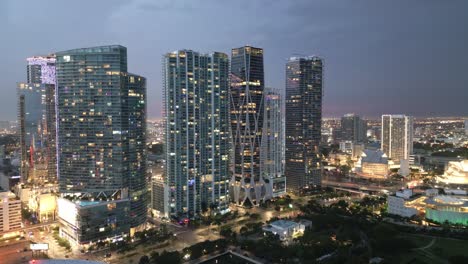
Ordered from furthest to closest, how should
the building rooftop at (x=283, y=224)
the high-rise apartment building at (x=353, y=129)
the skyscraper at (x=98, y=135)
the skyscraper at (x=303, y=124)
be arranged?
the high-rise apartment building at (x=353, y=129)
the skyscraper at (x=303, y=124)
the skyscraper at (x=98, y=135)
the building rooftop at (x=283, y=224)

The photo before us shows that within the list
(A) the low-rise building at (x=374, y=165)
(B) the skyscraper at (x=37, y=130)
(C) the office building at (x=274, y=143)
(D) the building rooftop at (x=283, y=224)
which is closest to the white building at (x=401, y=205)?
(D) the building rooftop at (x=283, y=224)

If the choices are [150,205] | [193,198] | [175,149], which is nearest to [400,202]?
[193,198]

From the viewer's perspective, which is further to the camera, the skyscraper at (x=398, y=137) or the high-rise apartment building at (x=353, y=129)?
the high-rise apartment building at (x=353, y=129)

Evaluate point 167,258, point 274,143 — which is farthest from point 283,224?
point 274,143

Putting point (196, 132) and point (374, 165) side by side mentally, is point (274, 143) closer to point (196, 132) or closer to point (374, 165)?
point (196, 132)

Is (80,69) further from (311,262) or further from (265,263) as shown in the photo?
(311,262)

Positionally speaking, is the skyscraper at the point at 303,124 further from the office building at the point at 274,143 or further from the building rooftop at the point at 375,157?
the building rooftop at the point at 375,157

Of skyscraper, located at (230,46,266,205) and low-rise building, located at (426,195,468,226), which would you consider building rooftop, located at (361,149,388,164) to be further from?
skyscraper, located at (230,46,266,205)
